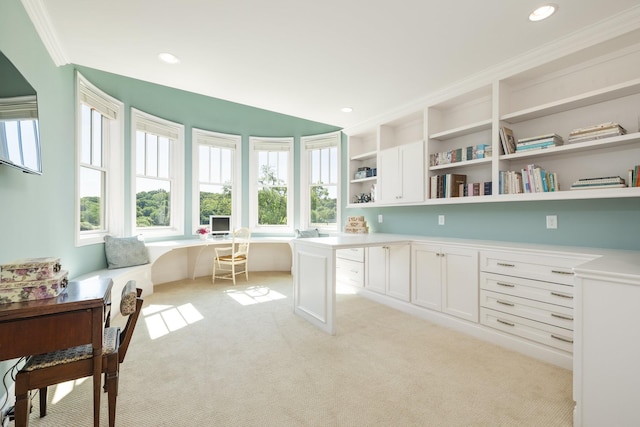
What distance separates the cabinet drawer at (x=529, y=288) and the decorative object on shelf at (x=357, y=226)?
2.01 m

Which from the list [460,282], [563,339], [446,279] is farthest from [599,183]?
[446,279]

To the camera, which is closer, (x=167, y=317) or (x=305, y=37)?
(x=305, y=37)

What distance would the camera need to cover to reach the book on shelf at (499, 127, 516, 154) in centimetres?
268

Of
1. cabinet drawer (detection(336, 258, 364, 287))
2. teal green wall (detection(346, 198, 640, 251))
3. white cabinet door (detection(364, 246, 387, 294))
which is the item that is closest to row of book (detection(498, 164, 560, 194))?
teal green wall (detection(346, 198, 640, 251))

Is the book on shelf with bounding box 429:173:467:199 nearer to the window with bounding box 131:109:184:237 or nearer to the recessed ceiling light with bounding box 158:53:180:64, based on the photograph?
the recessed ceiling light with bounding box 158:53:180:64

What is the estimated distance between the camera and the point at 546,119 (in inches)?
105

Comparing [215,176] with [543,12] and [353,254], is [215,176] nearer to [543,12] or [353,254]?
[353,254]

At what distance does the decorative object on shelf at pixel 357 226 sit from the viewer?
445 centimetres

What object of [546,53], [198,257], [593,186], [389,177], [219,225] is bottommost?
[198,257]

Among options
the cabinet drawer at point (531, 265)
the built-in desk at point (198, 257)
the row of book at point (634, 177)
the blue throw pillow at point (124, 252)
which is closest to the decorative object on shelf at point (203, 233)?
the built-in desk at point (198, 257)

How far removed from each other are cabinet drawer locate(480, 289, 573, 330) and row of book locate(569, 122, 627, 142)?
1.35m

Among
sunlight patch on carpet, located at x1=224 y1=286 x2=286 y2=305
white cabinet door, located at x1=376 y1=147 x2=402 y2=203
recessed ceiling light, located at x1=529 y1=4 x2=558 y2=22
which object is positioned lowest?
sunlight patch on carpet, located at x1=224 y1=286 x2=286 y2=305

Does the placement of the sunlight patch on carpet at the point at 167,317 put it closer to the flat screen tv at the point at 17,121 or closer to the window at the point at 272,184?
the flat screen tv at the point at 17,121

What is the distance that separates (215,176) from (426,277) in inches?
162
